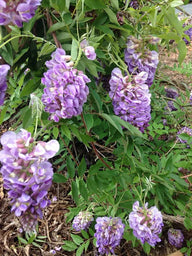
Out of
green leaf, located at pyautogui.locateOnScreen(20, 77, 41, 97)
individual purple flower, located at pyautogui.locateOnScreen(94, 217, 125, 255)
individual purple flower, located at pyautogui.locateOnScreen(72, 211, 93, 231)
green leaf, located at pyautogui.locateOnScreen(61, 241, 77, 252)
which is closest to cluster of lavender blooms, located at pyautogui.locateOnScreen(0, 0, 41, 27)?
green leaf, located at pyautogui.locateOnScreen(20, 77, 41, 97)

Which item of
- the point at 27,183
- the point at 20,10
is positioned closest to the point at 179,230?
the point at 27,183

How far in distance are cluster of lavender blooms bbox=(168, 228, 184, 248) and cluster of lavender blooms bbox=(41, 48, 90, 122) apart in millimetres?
1106

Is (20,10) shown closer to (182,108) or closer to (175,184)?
(175,184)

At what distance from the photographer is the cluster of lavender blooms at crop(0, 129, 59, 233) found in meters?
0.57

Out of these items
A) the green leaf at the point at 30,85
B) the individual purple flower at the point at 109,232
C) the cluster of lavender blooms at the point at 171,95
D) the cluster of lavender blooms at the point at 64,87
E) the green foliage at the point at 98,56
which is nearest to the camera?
the cluster of lavender blooms at the point at 64,87

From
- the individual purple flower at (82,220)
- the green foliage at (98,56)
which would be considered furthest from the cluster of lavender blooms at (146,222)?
the individual purple flower at (82,220)

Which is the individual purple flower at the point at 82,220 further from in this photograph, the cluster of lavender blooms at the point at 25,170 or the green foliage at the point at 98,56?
the cluster of lavender blooms at the point at 25,170

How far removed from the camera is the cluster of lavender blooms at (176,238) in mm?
1497

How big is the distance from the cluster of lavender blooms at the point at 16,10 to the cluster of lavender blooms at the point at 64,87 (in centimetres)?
13

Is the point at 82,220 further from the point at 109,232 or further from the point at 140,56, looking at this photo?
the point at 140,56

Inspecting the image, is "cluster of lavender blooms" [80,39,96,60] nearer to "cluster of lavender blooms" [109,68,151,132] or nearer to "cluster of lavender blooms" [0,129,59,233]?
"cluster of lavender blooms" [109,68,151,132]

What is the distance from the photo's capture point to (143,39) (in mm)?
965

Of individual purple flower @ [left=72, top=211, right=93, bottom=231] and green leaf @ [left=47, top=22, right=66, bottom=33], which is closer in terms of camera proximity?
green leaf @ [left=47, top=22, right=66, bottom=33]

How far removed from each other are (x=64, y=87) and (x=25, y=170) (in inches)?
9.1
